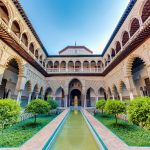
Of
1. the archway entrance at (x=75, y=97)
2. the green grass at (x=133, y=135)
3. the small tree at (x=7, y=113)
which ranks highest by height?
the archway entrance at (x=75, y=97)

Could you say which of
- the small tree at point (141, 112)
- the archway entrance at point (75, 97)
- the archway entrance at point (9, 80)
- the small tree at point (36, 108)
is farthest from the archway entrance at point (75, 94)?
the small tree at point (141, 112)

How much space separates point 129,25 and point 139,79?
20.0 ft

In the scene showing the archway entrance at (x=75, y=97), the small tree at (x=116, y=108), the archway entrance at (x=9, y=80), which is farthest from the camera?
the archway entrance at (x=75, y=97)

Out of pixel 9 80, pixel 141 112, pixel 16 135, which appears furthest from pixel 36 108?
pixel 9 80

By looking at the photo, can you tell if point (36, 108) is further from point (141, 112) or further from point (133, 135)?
point (141, 112)

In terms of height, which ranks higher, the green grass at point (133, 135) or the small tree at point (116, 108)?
the small tree at point (116, 108)

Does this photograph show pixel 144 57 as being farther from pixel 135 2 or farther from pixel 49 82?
pixel 49 82

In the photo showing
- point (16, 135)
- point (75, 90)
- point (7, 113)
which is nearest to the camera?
point (7, 113)

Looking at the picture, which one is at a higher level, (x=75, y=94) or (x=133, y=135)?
(x=75, y=94)

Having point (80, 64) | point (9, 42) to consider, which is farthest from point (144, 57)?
point (80, 64)

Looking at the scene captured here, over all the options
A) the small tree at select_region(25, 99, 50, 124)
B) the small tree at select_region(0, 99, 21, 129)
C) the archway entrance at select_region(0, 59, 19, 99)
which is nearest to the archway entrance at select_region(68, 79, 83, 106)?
the archway entrance at select_region(0, 59, 19, 99)

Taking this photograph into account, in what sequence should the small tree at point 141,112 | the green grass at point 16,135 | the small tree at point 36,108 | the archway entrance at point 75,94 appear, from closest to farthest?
1. the small tree at point 141,112
2. the green grass at point 16,135
3. the small tree at point 36,108
4. the archway entrance at point 75,94

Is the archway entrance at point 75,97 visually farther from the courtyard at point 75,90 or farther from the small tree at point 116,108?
the small tree at point 116,108

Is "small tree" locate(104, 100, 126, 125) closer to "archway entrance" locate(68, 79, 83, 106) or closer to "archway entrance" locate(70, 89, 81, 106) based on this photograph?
"archway entrance" locate(68, 79, 83, 106)
